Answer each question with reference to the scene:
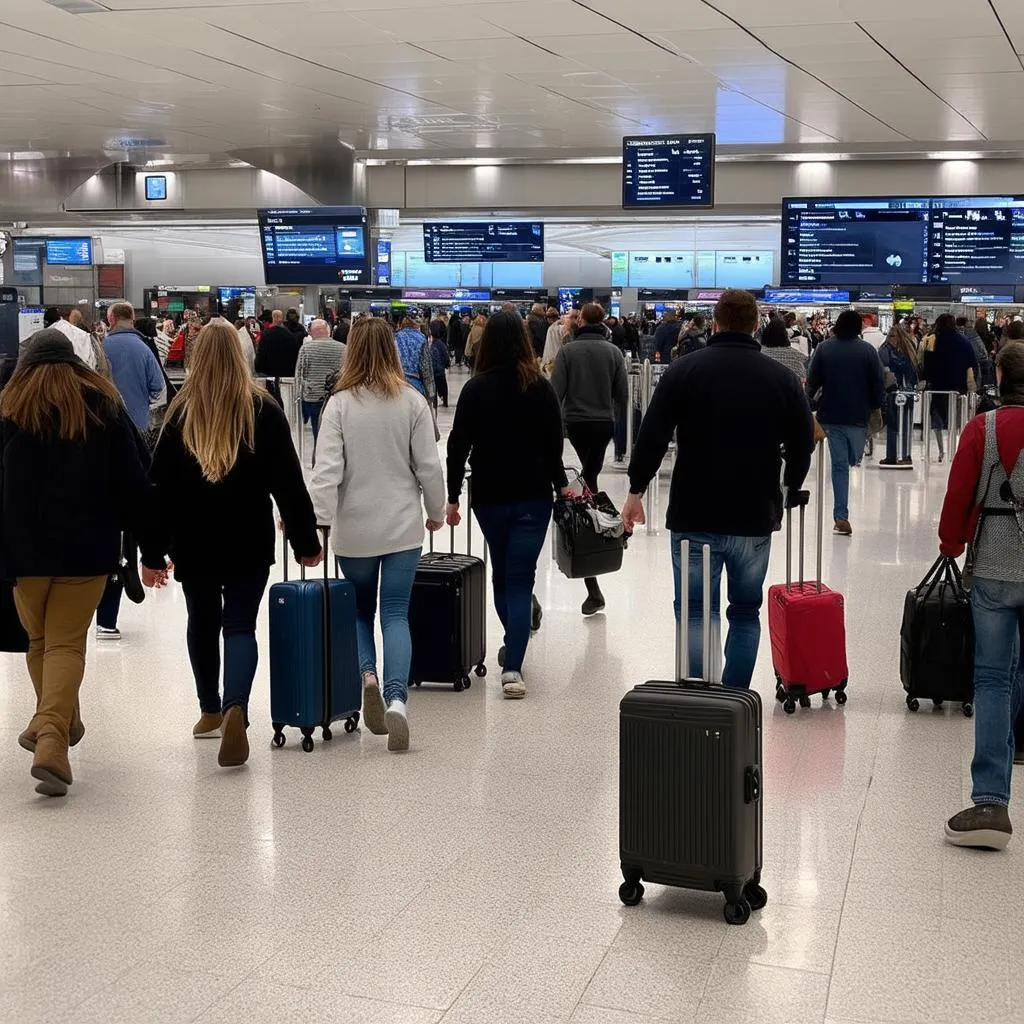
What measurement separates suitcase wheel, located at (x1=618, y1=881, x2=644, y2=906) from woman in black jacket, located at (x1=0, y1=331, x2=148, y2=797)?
2167 mm

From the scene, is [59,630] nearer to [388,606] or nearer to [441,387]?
[388,606]

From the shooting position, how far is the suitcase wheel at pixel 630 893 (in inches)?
166

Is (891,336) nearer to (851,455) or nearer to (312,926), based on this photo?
(851,455)

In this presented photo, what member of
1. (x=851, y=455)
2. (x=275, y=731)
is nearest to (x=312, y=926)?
(x=275, y=731)

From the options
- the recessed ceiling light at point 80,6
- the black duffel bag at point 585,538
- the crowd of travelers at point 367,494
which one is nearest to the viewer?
the crowd of travelers at point 367,494

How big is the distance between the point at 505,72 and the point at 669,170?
4118 mm

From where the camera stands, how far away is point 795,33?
9586mm

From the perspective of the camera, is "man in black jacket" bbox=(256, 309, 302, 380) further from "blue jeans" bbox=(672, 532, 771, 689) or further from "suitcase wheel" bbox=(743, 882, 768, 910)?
"suitcase wheel" bbox=(743, 882, 768, 910)

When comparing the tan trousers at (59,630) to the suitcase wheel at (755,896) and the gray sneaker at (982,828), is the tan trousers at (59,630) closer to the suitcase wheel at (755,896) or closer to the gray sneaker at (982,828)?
the suitcase wheel at (755,896)

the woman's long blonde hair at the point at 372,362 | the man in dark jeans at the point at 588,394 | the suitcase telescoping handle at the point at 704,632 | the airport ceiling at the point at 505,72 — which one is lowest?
the suitcase telescoping handle at the point at 704,632

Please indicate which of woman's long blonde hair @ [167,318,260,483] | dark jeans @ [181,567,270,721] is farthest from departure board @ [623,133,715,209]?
dark jeans @ [181,567,270,721]

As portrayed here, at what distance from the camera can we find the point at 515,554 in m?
6.65

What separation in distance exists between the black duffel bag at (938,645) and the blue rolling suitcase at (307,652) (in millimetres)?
2365

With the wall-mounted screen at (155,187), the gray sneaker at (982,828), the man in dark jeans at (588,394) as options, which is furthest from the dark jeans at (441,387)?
the gray sneaker at (982,828)
